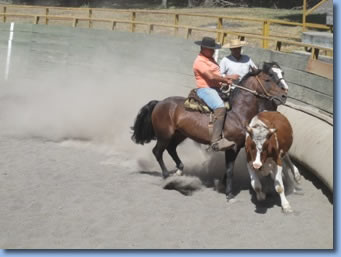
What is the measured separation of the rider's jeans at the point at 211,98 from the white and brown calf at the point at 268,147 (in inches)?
24.3

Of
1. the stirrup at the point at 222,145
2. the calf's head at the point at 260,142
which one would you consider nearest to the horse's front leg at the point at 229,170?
the stirrup at the point at 222,145

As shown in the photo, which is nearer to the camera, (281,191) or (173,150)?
(281,191)

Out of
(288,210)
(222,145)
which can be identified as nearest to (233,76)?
(222,145)

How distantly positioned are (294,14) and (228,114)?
22.9m

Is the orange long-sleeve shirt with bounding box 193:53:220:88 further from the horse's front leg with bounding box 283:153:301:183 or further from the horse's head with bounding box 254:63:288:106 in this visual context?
the horse's front leg with bounding box 283:153:301:183

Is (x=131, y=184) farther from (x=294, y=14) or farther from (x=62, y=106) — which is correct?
(x=294, y=14)

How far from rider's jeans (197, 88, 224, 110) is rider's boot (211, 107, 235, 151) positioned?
95mm

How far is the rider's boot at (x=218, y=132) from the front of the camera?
878cm

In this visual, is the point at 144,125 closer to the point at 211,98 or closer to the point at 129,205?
the point at 211,98

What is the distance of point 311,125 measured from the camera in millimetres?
9414

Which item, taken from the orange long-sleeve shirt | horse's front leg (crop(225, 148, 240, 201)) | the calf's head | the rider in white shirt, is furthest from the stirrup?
the rider in white shirt

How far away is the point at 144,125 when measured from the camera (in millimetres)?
9977

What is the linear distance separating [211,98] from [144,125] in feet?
4.85

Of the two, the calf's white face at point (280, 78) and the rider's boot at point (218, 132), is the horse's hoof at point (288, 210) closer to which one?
the rider's boot at point (218, 132)
